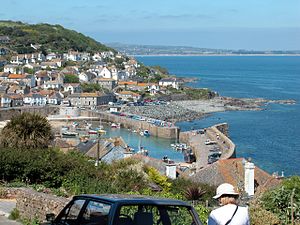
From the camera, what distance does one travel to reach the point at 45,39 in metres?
139

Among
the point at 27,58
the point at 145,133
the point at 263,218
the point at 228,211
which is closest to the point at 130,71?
the point at 27,58

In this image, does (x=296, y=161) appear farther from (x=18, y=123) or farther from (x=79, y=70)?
(x=79, y=70)

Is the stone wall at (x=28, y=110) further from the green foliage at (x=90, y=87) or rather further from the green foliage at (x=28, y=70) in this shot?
the green foliage at (x=28, y=70)

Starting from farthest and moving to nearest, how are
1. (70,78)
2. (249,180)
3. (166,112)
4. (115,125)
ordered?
(70,78) < (166,112) < (115,125) < (249,180)

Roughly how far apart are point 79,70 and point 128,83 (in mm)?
12666

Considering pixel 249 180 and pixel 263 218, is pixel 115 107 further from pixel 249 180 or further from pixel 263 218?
pixel 263 218

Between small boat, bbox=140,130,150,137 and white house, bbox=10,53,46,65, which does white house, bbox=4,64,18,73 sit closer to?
white house, bbox=10,53,46,65

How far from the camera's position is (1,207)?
907 centimetres

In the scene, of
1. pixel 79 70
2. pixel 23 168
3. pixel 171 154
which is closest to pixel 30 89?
pixel 79 70

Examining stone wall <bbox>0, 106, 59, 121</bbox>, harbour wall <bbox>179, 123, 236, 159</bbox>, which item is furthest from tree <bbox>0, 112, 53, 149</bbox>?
stone wall <bbox>0, 106, 59, 121</bbox>

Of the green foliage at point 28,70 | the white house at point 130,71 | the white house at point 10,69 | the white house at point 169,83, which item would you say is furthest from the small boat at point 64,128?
the white house at point 130,71

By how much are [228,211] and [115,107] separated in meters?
73.3

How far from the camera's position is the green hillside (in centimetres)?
13026

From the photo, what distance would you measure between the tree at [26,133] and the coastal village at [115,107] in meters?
2.72
